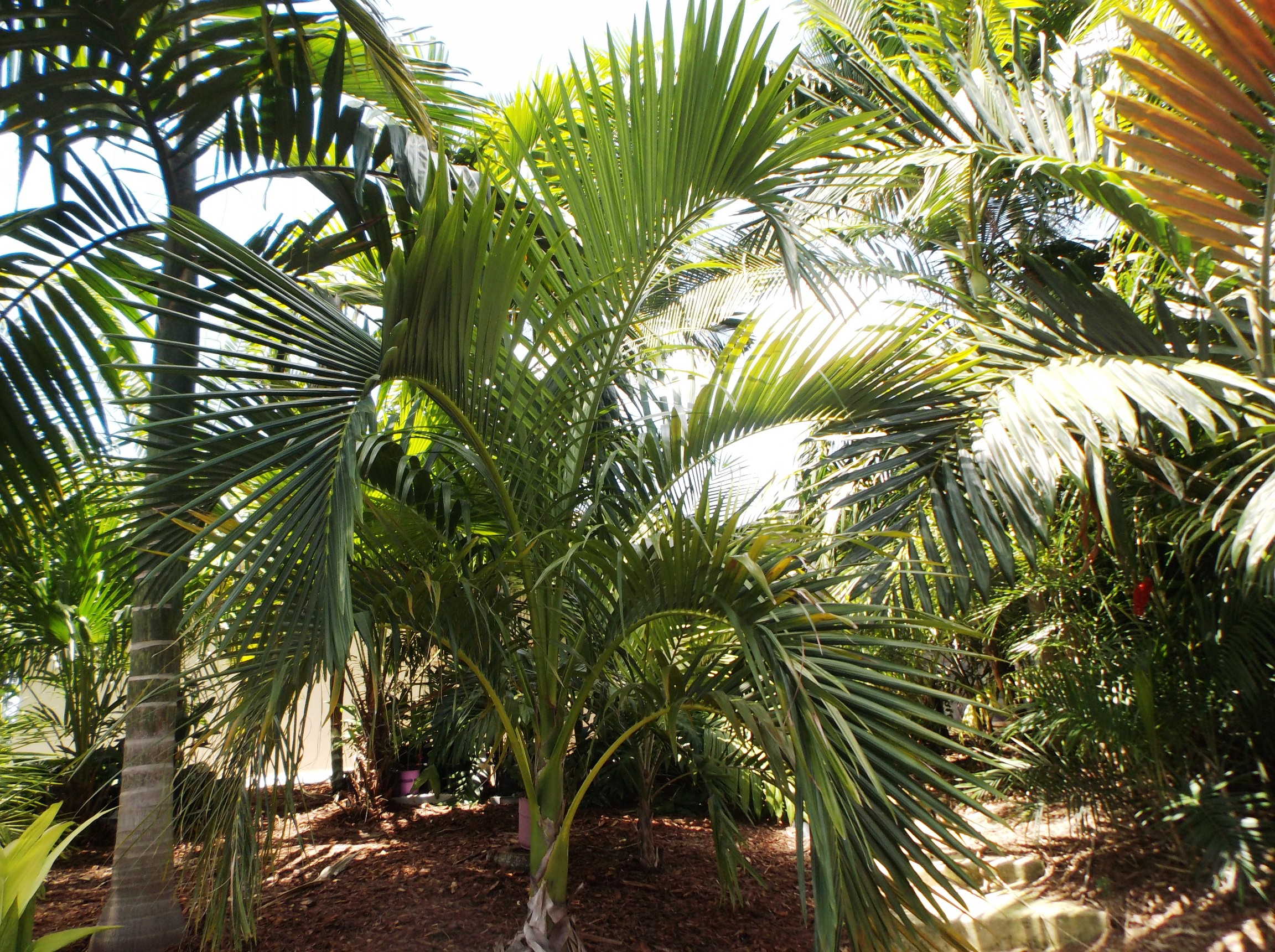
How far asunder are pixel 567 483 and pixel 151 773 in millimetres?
1588

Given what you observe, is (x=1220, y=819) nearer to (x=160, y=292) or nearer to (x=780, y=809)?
(x=780, y=809)

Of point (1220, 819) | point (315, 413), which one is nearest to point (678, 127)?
point (315, 413)

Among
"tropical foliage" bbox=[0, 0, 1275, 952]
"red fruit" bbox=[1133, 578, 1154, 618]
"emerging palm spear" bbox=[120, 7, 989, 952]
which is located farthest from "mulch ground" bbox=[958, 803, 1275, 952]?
"emerging palm spear" bbox=[120, 7, 989, 952]

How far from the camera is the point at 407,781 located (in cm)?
433

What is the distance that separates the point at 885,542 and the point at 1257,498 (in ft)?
2.96

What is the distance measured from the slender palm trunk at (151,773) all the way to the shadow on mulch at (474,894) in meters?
0.34

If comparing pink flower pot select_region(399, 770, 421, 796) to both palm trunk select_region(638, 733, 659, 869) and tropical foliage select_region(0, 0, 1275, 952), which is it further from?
palm trunk select_region(638, 733, 659, 869)

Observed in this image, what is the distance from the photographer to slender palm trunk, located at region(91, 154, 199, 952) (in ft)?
7.64

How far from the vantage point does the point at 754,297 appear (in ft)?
17.9

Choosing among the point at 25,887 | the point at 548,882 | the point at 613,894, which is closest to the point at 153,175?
the point at 25,887

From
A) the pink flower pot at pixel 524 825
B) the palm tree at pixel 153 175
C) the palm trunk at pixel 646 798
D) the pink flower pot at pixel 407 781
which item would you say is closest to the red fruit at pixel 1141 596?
the palm trunk at pixel 646 798

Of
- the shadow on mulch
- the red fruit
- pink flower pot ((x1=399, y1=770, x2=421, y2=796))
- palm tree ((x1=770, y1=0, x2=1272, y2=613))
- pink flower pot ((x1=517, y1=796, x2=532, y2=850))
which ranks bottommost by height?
the shadow on mulch

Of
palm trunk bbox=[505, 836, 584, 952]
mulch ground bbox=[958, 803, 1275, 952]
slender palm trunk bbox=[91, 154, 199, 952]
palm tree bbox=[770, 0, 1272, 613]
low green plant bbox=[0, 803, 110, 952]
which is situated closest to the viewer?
low green plant bbox=[0, 803, 110, 952]

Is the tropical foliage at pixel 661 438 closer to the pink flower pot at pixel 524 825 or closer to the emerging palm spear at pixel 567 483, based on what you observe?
the emerging palm spear at pixel 567 483
